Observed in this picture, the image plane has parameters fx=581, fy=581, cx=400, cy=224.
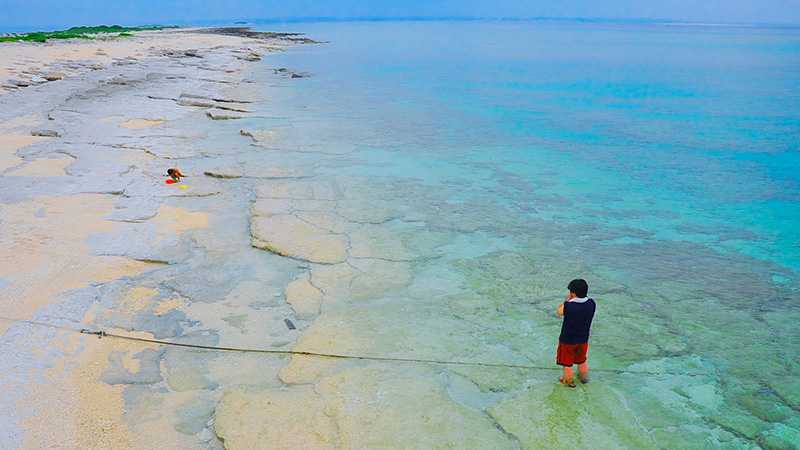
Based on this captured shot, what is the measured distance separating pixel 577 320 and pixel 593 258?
3.18m

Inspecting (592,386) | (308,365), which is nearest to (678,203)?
(592,386)

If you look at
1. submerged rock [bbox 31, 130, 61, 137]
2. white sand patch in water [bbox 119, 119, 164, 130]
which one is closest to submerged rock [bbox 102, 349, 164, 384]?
submerged rock [bbox 31, 130, 61, 137]

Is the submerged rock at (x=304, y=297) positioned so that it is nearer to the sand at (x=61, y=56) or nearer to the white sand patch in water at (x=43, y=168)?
the white sand patch in water at (x=43, y=168)

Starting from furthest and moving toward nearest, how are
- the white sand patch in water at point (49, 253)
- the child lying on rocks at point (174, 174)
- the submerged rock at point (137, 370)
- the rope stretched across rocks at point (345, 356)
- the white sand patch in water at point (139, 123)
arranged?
1. the white sand patch in water at point (139, 123)
2. the child lying on rocks at point (174, 174)
3. the white sand patch in water at point (49, 253)
4. the rope stretched across rocks at point (345, 356)
5. the submerged rock at point (137, 370)

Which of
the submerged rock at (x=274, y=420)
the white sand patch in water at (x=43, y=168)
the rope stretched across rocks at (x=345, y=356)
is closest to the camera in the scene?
the submerged rock at (x=274, y=420)

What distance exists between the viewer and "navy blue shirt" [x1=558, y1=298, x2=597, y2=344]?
4152mm

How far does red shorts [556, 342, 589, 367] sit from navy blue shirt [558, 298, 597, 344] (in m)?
0.06

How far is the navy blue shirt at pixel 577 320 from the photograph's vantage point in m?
4.15

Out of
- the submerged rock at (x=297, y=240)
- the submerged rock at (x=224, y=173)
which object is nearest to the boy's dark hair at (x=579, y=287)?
the submerged rock at (x=297, y=240)

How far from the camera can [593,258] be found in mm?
7164

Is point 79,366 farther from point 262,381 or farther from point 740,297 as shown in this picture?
point 740,297

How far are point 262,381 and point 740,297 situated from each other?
510 centimetres

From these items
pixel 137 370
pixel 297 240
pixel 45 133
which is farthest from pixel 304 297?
pixel 45 133

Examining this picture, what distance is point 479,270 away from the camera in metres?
6.62
